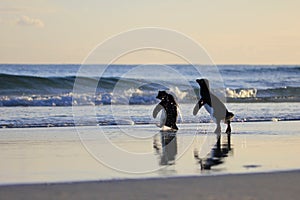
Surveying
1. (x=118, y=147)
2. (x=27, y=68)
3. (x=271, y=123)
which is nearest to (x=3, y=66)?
(x=27, y=68)

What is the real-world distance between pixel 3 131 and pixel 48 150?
354 cm

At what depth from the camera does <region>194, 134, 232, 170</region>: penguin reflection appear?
9.45 m

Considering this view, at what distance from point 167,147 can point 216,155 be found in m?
1.55

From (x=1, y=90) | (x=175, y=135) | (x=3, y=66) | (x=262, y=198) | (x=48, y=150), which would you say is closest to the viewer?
(x=262, y=198)

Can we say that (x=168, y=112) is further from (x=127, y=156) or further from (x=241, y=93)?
(x=241, y=93)

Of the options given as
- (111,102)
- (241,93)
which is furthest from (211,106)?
(241,93)

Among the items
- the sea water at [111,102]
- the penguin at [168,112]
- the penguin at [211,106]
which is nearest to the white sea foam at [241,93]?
the sea water at [111,102]

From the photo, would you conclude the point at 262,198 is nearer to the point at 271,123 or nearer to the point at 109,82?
the point at 271,123

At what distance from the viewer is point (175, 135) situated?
1390 centimetres

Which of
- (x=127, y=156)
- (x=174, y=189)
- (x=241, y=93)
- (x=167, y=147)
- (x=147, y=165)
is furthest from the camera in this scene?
(x=241, y=93)

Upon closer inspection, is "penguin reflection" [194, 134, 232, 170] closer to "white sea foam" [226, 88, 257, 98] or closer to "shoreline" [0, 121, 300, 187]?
"shoreline" [0, 121, 300, 187]

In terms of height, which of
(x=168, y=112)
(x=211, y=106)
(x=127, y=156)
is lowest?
(x=127, y=156)

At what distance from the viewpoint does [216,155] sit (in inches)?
411

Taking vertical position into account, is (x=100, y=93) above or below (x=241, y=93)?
above
